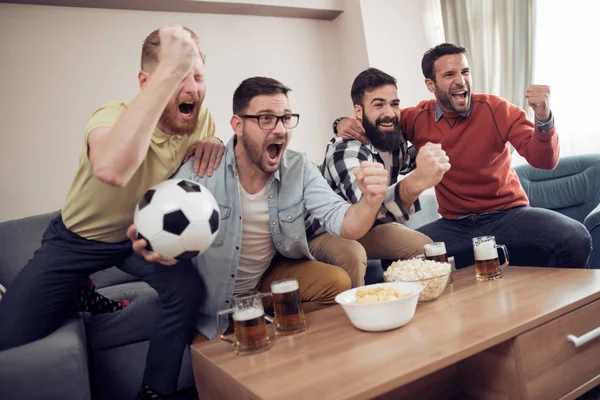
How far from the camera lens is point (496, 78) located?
3.75 meters

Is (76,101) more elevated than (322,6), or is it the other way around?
(322,6)

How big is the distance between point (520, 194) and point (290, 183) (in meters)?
1.30

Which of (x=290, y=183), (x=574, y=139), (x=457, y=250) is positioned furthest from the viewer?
(x=574, y=139)

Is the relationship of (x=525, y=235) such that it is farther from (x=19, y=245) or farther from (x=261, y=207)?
(x=19, y=245)

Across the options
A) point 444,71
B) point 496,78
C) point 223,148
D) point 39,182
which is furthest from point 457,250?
point 39,182

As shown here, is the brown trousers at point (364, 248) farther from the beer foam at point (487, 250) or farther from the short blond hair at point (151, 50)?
the short blond hair at point (151, 50)

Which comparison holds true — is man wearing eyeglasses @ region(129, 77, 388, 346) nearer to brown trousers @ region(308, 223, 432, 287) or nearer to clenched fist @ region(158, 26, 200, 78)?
brown trousers @ region(308, 223, 432, 287)

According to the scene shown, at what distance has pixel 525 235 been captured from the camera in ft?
7.22

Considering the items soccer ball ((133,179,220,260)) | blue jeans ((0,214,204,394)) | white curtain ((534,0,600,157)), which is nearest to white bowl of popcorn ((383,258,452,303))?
soccer ball ((133,179,220,260))

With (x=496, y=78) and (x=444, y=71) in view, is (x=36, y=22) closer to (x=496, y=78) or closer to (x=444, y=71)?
(x=444, y=71)

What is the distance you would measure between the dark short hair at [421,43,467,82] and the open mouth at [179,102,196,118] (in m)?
1.36

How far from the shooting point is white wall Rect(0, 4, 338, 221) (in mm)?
3047

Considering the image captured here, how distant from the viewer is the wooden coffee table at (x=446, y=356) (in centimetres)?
97

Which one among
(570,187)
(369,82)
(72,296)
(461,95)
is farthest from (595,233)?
(72,296)
